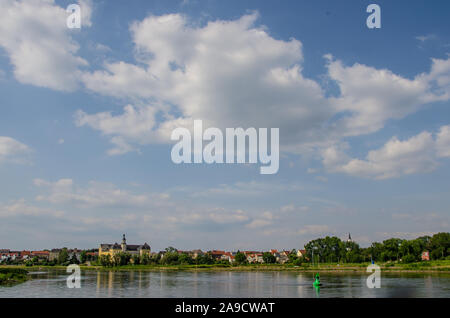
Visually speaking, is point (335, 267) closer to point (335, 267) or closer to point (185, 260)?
point (335, 267)

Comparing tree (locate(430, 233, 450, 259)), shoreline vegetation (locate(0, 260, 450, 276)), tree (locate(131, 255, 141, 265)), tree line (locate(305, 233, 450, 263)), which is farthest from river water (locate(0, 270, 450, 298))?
tree (locate(131, 255, 141, 265))

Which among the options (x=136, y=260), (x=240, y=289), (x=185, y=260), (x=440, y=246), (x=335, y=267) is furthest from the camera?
(x=136, y=260)

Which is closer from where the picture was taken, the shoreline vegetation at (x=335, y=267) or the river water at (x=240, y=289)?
the river water at (x=240, y=289)

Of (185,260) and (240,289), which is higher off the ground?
(240,289)

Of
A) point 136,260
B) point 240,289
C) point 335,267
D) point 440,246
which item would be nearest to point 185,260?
Answer: point 136,260

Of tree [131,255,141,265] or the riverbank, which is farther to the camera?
tree [131,255,141,265]

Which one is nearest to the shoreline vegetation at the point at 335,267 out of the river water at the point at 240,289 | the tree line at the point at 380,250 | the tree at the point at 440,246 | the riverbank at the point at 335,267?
the riverbank at the point at 335,267

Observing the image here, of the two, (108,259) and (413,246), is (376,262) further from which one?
(108,259)

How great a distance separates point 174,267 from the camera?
16112 centimetres

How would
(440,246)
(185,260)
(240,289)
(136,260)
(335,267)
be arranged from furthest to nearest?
(136,260)
(185,260)
(440,246)
(335,267)
(240,289)

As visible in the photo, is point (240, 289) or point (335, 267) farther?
point (335, 267)

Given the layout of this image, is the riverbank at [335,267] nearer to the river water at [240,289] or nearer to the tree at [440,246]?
the tree at [440,246]

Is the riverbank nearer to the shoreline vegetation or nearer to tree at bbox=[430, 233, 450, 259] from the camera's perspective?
the shoreline vegetation
